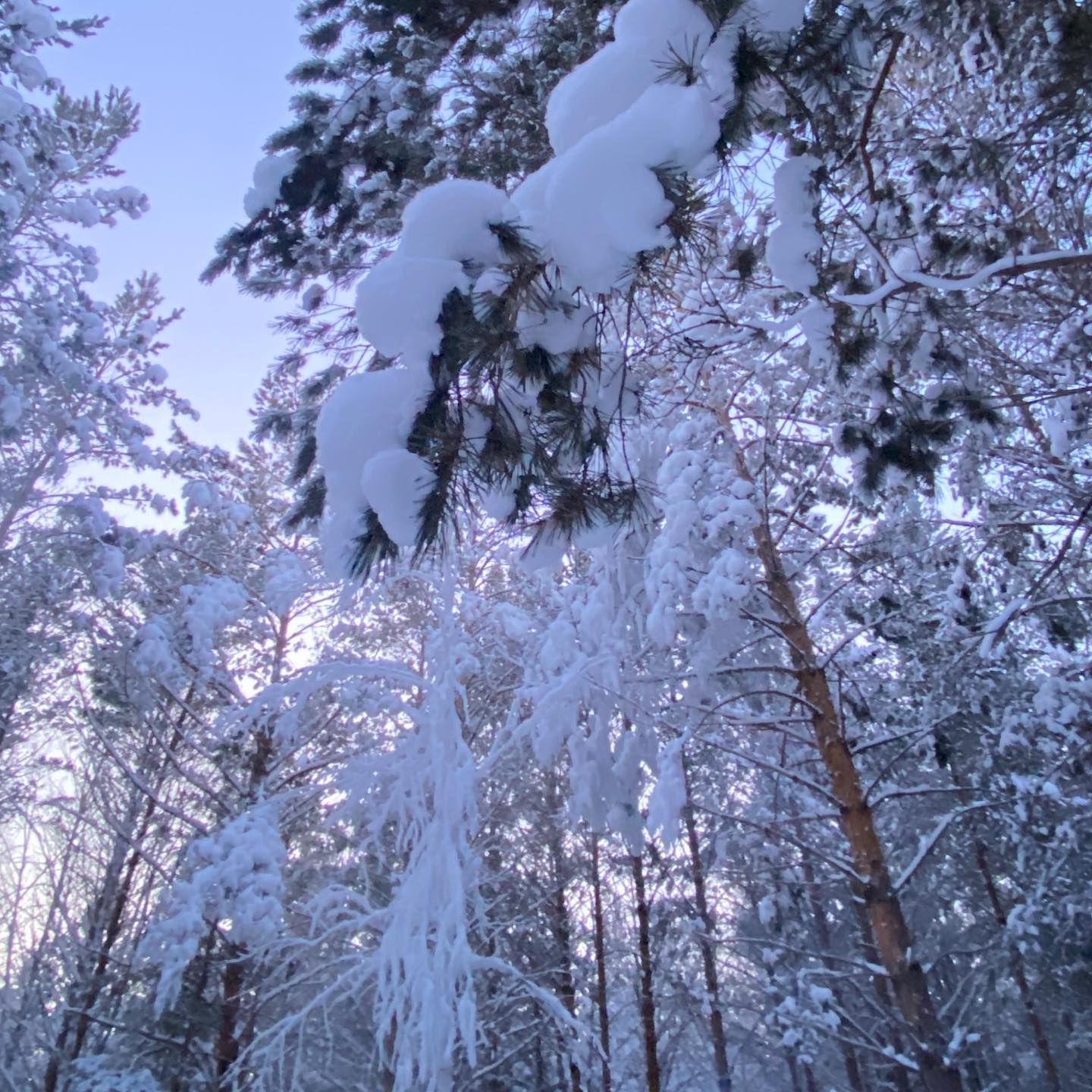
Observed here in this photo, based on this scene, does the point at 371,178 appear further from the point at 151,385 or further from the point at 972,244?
the point at 151,385

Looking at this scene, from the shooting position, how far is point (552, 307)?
2244 mm

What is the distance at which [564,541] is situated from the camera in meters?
2.66

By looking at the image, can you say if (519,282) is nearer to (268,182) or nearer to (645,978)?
(268,182)

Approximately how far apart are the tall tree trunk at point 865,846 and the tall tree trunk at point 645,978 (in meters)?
4.47

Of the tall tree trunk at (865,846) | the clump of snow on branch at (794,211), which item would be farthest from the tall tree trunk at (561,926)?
the clump of snow on branch at (794,211)

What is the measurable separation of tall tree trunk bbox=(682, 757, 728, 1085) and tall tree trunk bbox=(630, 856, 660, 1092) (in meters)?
0.76

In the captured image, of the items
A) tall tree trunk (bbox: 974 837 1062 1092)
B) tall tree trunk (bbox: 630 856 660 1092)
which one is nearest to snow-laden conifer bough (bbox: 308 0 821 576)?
tall tree trunk (bbox: 630 856 660 1092)

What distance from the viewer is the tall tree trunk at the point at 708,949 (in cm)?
1005

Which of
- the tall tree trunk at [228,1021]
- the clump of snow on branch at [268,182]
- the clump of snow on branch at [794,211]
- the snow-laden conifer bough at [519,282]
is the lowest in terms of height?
the tall tree trunk at [228,1021]

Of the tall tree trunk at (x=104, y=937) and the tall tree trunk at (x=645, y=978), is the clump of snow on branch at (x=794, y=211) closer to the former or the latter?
the tall tree trunk at (x=104, y=937)

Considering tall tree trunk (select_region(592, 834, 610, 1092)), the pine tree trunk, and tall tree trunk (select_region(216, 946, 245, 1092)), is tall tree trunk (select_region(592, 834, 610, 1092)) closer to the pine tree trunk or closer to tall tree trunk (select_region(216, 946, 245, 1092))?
the pine tree trunk

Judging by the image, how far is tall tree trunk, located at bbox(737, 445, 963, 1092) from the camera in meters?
4.46

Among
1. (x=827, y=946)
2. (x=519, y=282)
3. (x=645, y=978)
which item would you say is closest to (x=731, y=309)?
(x=519, y=282)

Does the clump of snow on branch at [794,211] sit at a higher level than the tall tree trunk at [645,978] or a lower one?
higher
